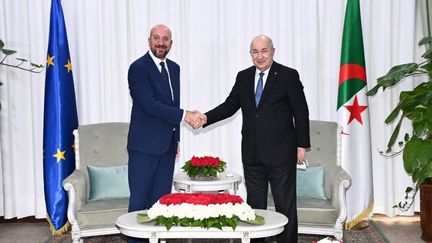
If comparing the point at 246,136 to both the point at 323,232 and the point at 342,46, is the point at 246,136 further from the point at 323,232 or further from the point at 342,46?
the point at 342,46

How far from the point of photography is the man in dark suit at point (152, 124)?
13.1 ft

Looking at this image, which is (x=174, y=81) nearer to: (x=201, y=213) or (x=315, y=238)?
(x=201, y=213)

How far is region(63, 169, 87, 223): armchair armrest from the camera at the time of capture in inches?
182

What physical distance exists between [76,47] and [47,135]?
1003mm

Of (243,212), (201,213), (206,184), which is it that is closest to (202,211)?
(201,213)

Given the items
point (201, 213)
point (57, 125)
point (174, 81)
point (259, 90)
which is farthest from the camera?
point (57, 125)

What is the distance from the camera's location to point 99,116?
236 inches

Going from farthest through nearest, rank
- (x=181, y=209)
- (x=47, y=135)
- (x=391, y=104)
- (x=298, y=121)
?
(x=391, y=104) → (x=47, y=135) → (x=298, y=121) → (x=181, y=209)

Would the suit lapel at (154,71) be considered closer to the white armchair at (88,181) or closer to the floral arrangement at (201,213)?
the floral arrangement at (201,213)

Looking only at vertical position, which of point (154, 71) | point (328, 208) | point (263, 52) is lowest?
point (328, 208)

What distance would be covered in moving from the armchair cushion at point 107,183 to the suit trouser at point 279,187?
1.43 metres

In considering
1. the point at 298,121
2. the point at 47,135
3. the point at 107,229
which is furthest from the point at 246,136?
the point at 47,135

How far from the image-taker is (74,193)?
465 centimetres

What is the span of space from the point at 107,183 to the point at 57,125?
0.88 m
